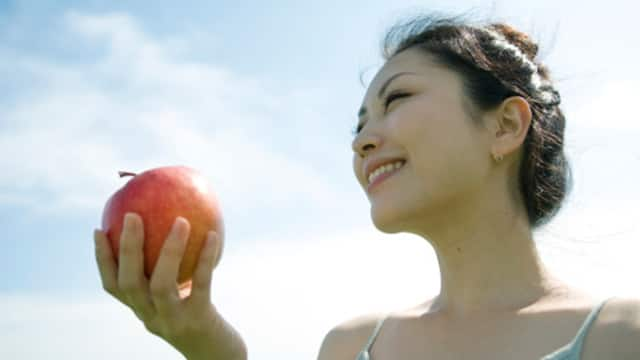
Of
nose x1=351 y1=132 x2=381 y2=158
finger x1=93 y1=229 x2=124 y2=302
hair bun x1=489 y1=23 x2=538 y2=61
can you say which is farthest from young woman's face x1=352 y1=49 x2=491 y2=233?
finger x1=93 y1=229 x2=124 y2=302

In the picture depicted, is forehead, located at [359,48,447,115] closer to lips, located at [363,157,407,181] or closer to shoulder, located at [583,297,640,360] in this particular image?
lips, located at [363,157,407,181]

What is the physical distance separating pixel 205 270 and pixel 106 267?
1.36 ft

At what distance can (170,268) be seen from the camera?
2984 millimetres

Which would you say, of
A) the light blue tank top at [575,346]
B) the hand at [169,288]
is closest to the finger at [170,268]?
the hand at [169,288]

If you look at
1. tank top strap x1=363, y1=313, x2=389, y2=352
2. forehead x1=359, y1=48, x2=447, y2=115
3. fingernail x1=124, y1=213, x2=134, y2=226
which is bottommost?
tank top strap x1=363, y1=313, x2=389, y2=352

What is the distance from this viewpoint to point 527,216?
375cm

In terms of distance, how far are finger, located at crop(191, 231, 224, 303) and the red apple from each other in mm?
97

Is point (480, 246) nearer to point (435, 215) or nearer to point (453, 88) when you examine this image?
point (435, 215)

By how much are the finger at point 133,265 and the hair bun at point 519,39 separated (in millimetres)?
2215

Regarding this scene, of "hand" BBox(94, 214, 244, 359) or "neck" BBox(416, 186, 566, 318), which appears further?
"neck" BBox(416, 186, 566, 318)

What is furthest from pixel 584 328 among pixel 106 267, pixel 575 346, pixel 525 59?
pixel 106 267

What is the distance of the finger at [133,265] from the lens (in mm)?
3033

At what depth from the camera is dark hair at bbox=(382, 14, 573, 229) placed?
3711mm

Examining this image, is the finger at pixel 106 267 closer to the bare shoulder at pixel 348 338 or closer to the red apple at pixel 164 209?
the red apple at pixel 164 209
